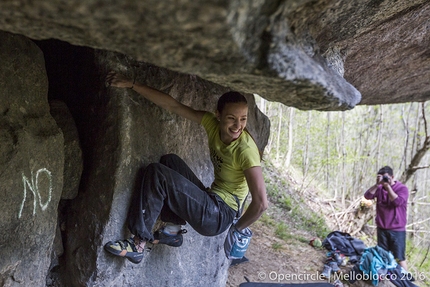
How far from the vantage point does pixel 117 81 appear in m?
3.20

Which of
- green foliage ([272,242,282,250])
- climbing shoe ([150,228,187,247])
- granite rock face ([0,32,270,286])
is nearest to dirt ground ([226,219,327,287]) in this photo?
green foliage ([272,242,282,250])

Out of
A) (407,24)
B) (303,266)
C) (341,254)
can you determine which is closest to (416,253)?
(341,254)

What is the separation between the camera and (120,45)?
175 cm

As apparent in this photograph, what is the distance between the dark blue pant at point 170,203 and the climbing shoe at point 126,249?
0.10m

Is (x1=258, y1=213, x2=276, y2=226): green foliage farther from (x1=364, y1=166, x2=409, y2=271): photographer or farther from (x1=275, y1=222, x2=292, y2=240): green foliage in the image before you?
(x1=364, y1=166, x2=409, y2=271): photographer

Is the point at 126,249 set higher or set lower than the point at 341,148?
lower

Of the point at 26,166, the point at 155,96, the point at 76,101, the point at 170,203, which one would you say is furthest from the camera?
the point at 76,101

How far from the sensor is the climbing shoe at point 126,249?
3113 millimetres

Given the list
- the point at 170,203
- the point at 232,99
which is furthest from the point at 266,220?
the point at 232,99

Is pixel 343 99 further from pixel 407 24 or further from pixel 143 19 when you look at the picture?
pixel 407 24

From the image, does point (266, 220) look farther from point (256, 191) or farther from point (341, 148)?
point (341, 148)

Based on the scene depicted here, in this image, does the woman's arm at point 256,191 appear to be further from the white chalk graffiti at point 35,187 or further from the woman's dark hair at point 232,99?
the white chalk graffiti at point 35,187

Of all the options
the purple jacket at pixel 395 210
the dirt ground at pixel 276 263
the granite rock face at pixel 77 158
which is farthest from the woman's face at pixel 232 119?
the purple jacket at pixel 395 210

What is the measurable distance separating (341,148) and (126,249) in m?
13.0
